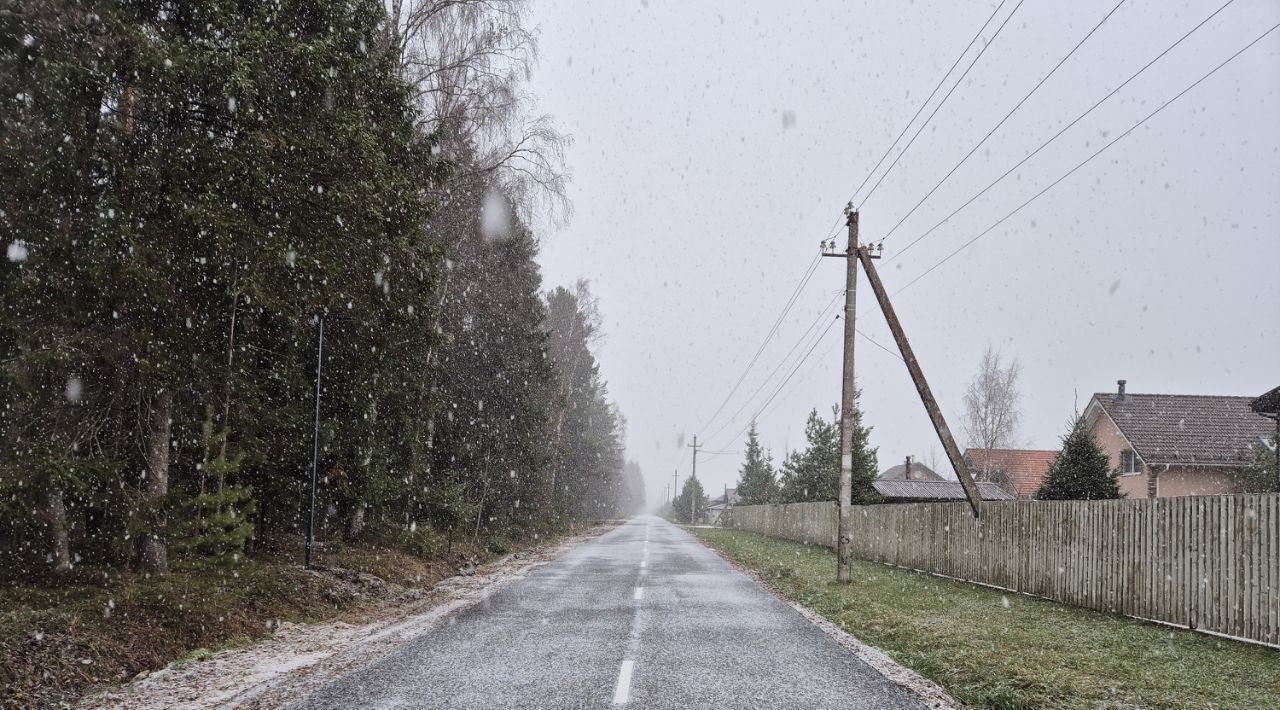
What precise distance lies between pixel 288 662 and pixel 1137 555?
10.5 meters

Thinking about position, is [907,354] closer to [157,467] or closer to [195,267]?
[195,267]

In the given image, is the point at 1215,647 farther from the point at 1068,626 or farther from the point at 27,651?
the point at 27,651

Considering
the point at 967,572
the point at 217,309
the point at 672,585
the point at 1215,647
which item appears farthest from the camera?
the point at 967,572

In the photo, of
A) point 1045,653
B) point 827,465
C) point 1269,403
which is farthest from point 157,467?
point 827,465

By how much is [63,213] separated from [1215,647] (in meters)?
13.6

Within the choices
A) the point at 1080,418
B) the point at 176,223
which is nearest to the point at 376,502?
the point at 176,223

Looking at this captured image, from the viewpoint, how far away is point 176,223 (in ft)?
29.9

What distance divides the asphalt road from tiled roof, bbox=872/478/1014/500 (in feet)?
86.6

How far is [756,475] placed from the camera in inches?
2518

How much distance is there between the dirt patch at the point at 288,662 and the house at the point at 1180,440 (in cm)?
2931

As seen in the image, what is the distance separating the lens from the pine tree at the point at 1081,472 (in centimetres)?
2238

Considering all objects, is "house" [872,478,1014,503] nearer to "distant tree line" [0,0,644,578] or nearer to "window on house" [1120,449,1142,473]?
"window on house" [1120,449,1142,473]

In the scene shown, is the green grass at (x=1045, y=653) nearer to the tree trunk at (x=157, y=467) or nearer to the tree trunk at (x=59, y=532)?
the tree trunk at (x=157, y=467)

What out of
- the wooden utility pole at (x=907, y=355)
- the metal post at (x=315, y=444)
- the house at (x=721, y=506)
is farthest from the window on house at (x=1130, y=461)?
the house at (x=721, y=506)
